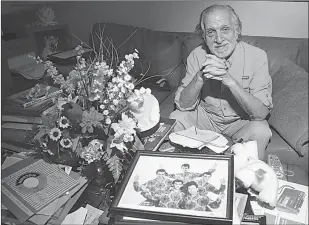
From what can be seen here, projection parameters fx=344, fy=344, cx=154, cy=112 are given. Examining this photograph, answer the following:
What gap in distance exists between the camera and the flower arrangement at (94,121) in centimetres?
105

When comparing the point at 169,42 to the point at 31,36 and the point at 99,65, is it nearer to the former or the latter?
the point at 31,36

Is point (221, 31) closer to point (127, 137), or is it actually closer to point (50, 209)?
point (127, 137)

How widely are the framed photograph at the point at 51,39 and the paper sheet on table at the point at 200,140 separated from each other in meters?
1.08

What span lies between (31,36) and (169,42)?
800 millimetres

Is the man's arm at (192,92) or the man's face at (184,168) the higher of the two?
the man's arm at (192,92)

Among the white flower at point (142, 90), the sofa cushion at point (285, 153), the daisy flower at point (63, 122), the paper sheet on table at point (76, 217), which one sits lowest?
the sofa cushion at point (285, 153)

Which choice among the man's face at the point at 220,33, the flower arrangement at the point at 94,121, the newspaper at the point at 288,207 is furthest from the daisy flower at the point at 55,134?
the man's face at the point at 220,33

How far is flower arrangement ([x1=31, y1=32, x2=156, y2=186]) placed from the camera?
1049mm

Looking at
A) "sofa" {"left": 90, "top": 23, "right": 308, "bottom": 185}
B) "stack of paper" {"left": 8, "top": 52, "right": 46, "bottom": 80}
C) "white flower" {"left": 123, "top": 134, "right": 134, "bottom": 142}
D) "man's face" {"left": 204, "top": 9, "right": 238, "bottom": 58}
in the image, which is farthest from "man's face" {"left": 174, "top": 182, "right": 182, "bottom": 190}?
"stack of paper" {"left": 8, "top": 52, "right": 46, "bottom": 80}

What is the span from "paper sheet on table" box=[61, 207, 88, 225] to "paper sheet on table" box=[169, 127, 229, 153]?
41cm

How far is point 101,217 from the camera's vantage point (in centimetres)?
99

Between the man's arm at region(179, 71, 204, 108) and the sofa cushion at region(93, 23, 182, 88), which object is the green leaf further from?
the sofa cushion at region(93, 23, 182, 88)

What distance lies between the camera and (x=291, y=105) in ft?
5.21

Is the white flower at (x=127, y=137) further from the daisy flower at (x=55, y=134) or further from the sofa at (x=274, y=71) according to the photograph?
the sofa at (x=274, y=71)
